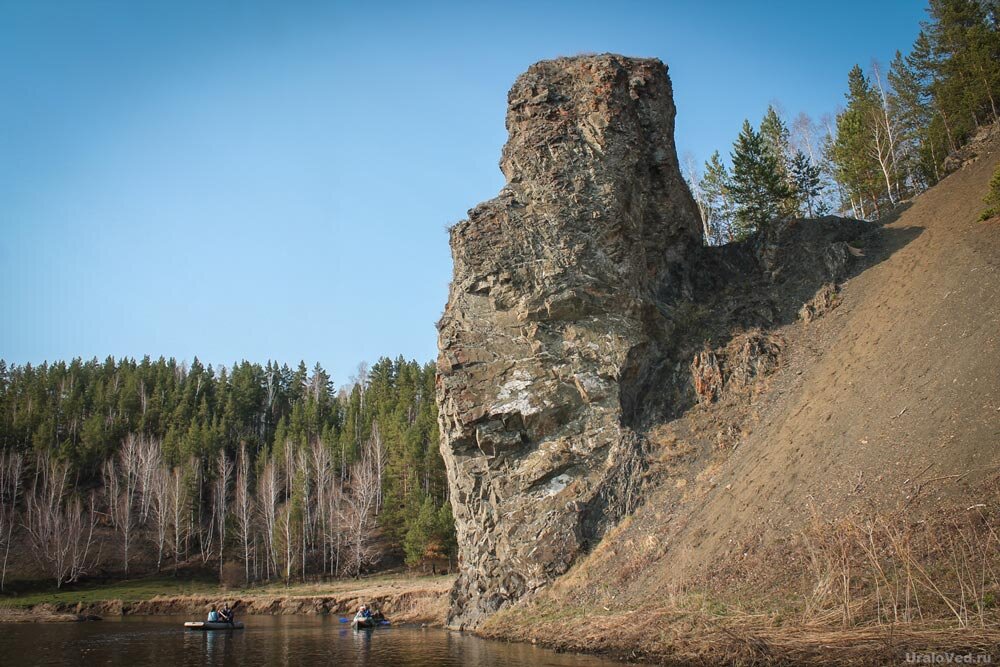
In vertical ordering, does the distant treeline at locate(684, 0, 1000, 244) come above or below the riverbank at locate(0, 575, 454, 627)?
above

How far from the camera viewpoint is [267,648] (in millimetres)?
25625

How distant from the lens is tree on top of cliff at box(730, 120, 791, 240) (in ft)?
146

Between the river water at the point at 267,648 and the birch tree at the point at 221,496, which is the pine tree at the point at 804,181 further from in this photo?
the birch tree at the point at 221,496

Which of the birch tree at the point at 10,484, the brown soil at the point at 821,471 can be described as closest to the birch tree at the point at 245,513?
the birch tree at the point at 10,484

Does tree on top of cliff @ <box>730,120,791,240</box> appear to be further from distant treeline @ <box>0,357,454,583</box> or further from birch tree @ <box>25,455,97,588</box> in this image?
birch tree @ <box>25,455,97,588</box>

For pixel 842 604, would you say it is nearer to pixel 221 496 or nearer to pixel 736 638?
pixel 736 638

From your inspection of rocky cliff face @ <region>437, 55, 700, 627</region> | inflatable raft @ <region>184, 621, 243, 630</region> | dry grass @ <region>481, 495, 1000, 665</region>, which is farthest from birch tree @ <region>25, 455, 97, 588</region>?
dry grass @ <region>481, 495, 1000, 665</region>

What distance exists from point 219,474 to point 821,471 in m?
78.6

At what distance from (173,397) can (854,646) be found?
4034 inches

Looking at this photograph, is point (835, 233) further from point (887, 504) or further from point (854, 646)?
point (854, 646)

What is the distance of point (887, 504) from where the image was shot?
18062mm

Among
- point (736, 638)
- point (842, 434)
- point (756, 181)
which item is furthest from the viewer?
point (756, 181)

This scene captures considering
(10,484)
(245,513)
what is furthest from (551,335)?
(10,484)

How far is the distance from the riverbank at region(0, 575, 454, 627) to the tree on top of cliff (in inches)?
1352
